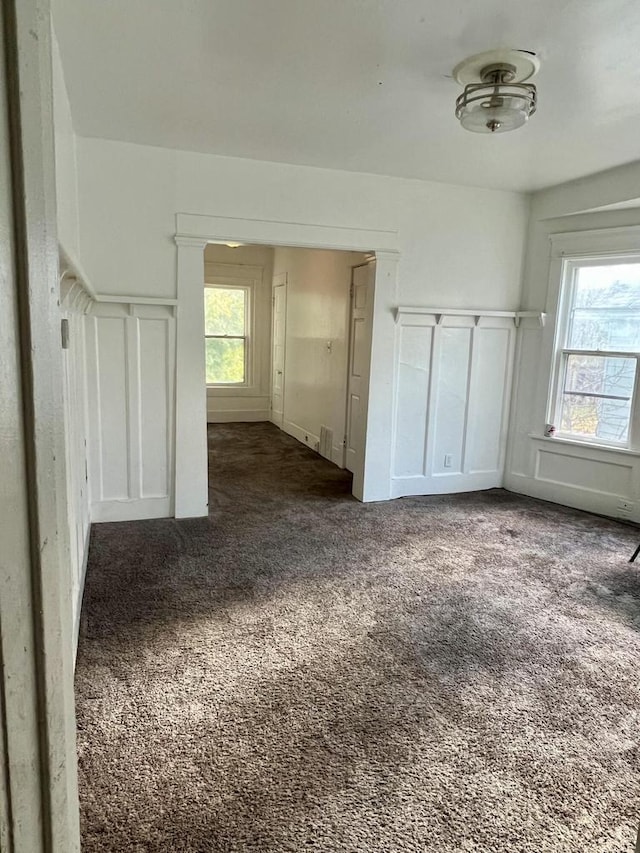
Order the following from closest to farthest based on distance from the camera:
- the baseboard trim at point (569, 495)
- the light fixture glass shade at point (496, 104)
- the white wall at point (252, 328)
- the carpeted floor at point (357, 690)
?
the carpeted floor at point (357, 690) → the light fixture glass shade at point (496, 104) → the baseboard trim at point (569, 495) → the white wall at point (252, 328)

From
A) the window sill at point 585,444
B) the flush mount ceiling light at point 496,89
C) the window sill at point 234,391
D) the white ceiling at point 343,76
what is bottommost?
the window sill at point 234,391

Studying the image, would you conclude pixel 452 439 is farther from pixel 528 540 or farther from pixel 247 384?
pixel 247 384

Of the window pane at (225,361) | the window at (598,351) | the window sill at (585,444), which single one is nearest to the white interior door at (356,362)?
the window sill at (585,444)

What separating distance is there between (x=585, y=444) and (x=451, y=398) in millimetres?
1154

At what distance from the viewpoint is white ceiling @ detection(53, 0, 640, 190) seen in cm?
216

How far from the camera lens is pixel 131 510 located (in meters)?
4.14

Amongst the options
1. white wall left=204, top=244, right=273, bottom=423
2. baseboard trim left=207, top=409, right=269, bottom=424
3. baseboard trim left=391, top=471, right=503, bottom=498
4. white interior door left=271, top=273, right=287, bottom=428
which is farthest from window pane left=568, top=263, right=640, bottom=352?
baseboard trim left=207, top=409, right=269, bottom=424

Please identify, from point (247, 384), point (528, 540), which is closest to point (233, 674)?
point (528, 540)

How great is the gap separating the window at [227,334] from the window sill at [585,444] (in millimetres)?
4844

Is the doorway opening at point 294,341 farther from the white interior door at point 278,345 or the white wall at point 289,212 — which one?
the white wall at point 289,212

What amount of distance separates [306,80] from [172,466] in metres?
2.66

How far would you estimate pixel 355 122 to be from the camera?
128 inches

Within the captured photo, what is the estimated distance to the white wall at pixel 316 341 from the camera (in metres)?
5.90

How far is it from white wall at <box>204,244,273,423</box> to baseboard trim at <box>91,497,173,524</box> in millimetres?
4315
